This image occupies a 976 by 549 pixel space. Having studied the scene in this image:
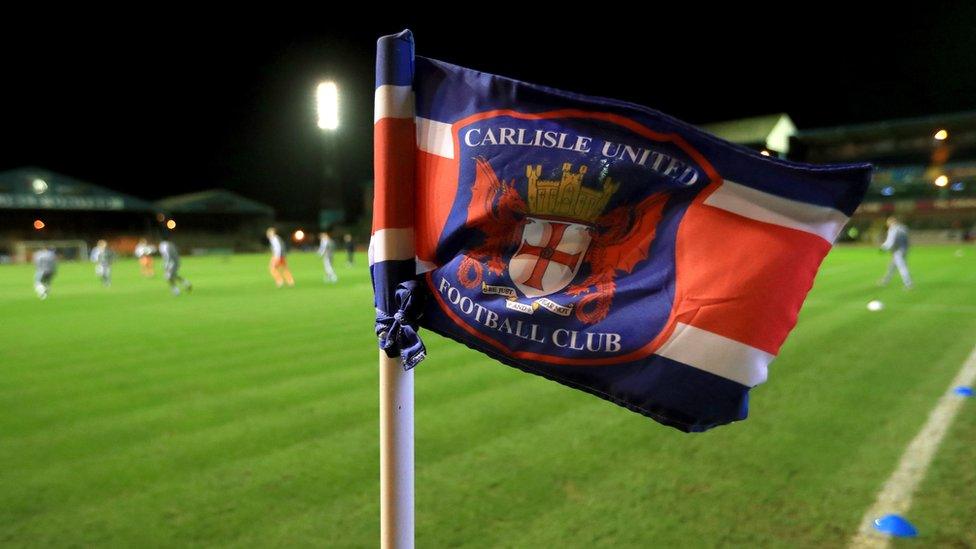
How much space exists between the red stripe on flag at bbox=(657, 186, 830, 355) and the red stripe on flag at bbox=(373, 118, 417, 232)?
0.96 m

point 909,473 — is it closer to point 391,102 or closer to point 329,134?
point 391,102

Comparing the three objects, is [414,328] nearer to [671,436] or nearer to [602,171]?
[602,171]

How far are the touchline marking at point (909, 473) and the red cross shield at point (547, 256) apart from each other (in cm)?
234

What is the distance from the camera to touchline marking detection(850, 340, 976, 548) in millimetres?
3049

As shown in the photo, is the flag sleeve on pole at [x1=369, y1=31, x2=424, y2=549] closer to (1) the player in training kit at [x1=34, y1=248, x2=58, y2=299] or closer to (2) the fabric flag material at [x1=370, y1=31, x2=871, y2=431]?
(2) the fabric flag material at [x1=370, y1=31, x2=871, y2=431]

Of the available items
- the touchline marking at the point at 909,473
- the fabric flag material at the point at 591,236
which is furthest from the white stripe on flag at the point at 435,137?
the touchline marking at the point at 909,473

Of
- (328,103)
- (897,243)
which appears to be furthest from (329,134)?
(897,243)

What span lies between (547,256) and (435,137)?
566 millimetres

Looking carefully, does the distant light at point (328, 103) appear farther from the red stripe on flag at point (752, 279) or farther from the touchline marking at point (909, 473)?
the red stripe on flag at point (752, 279)

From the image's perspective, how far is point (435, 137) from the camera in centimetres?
200

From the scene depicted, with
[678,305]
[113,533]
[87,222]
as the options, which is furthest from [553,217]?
[87,222]

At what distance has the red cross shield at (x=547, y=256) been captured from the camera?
6.43 feet

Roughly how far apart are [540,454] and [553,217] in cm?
270

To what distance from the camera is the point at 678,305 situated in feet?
6.00
